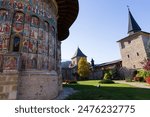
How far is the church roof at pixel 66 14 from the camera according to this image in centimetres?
1316

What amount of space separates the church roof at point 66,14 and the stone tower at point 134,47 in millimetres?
20083

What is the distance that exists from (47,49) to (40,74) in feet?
6.72

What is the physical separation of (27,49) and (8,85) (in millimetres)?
2856

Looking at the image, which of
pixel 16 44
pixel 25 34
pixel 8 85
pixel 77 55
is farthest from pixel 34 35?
pixel 77 55

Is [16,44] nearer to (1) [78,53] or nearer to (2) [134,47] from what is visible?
(2) [134,47]

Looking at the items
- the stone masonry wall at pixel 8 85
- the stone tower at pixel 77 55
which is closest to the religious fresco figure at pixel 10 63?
the stone masonry wall at pixel 8 85

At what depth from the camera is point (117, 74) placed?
3641 cm

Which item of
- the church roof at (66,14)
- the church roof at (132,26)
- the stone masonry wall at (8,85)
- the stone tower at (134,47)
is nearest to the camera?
the stone masonry wall at (8,85)

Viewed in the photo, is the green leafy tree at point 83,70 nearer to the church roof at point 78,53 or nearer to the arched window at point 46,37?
the church roof at point 78,53

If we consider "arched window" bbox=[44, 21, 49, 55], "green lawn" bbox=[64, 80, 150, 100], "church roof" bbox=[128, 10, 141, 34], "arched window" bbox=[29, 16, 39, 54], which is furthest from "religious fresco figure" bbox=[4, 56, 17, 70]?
"church roof" bbox=[128, 10, 141, 34]

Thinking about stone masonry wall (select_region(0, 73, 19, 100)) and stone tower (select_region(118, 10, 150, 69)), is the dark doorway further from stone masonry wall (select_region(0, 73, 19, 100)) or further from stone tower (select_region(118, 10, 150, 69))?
stone tower (select_region(118, 10, 150, 69))

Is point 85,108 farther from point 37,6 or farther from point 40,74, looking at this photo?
point 37,6

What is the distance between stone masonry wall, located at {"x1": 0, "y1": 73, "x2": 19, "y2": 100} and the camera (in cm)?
671

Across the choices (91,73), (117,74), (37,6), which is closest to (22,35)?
(37,6)
